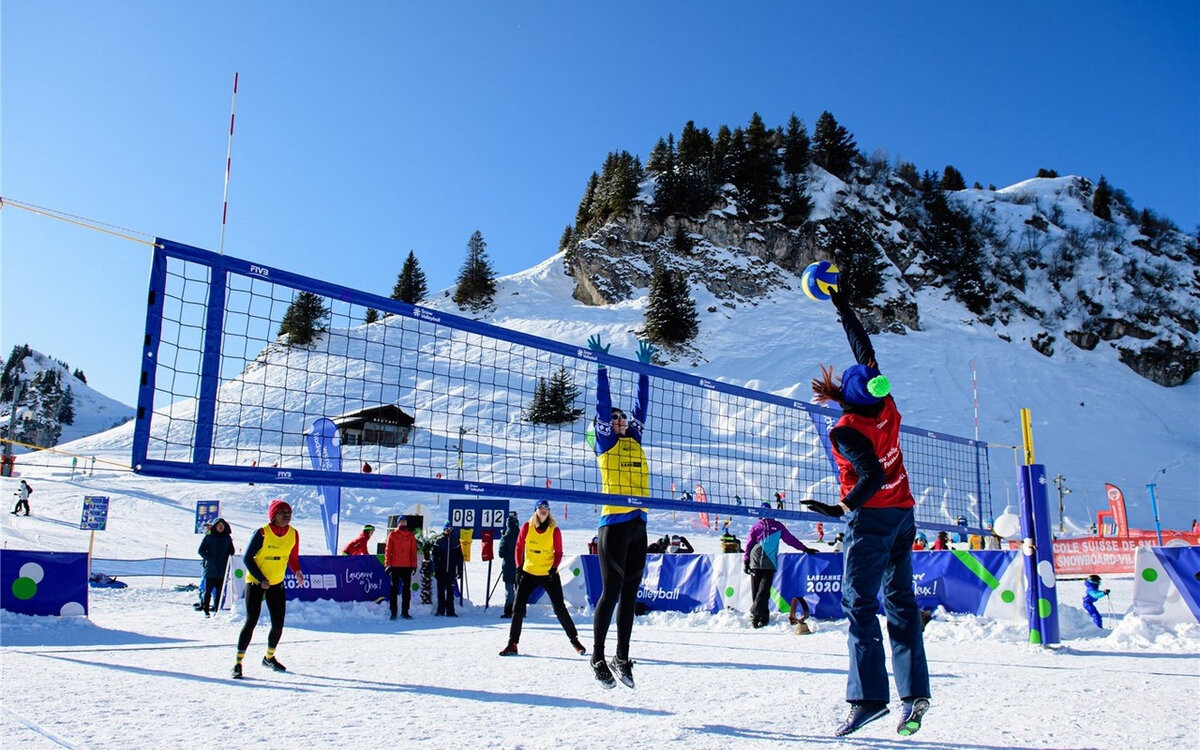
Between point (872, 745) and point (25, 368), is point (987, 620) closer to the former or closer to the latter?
point (872, 745)

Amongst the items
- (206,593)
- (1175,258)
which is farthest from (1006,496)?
(1175,258)

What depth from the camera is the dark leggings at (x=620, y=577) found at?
193 inches

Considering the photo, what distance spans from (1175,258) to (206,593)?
7829 centimetres

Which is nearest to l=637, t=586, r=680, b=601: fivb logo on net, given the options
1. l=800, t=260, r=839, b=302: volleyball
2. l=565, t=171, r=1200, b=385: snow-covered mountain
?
l=800, t=260, r=839, b=302: volleyball

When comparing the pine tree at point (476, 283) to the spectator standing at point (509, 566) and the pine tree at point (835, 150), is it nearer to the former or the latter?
the pine tree at point (835, 150)

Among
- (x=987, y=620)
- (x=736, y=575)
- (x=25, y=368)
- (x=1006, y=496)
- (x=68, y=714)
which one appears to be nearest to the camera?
(x=68, y=714)

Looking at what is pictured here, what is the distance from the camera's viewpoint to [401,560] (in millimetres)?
11711

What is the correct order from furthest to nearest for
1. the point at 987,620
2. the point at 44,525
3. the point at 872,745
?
the point at 44,525 → the point at 987,620 → the point at 872,745

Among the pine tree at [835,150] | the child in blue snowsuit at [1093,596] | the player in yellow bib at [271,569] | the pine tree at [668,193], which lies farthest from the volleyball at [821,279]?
the pine tree at [835,150]

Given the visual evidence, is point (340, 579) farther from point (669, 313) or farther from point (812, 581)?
point (669, 313)

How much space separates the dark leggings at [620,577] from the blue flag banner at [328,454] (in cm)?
753

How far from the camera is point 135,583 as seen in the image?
15.4 metres

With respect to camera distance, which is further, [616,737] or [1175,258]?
[1175,258]

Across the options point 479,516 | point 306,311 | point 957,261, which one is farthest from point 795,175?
point 306,311
